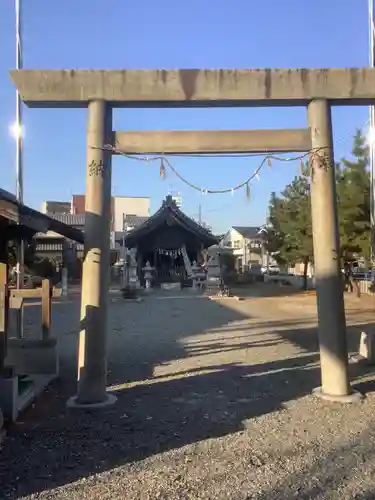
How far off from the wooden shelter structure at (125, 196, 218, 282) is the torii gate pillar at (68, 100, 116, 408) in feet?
78.1

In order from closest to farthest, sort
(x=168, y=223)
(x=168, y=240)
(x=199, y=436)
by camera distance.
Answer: (x=199, y=436) → (x=168, y=223) → (x=168, y=240)

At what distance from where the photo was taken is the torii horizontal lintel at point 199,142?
6379 mm

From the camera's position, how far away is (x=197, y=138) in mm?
6375

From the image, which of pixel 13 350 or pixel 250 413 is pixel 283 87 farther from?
pixel 13 350

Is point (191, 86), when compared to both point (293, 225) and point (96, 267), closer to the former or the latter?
point (96, 267)

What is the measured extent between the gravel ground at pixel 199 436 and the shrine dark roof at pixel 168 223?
2077 centimetres

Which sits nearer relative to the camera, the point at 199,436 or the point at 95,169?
the point at 199,436

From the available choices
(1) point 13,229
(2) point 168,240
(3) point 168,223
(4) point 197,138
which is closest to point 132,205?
(2) point 168,240

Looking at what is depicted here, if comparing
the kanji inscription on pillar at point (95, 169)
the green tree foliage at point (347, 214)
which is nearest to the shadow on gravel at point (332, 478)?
the kanji inscription on pillar at point (95, 169)

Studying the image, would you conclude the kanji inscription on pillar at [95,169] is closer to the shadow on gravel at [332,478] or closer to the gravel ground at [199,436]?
the gravel ground at [199,436]

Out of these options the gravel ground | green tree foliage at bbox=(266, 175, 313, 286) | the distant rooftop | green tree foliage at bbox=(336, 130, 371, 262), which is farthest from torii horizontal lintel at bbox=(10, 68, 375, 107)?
the distant rooftop

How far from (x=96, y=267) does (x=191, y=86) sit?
8.55 feet

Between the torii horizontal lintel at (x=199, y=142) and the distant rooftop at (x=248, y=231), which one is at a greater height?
the distant rooftop at (x=248, y=231)

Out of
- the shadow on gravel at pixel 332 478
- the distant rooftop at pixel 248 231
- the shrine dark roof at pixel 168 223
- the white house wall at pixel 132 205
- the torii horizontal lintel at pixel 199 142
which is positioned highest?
the white house wall at pixel 132 205
